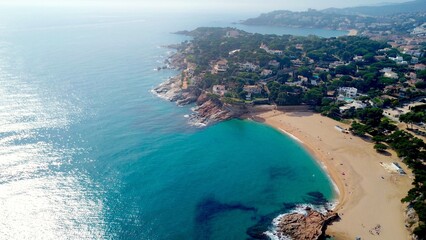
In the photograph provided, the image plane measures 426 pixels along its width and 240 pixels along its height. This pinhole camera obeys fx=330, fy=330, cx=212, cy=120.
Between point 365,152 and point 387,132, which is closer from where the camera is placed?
point 365,152

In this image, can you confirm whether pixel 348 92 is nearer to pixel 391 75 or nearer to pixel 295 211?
pixel 391 75

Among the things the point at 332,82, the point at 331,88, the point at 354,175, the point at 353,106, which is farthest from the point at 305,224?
the point at 332,82

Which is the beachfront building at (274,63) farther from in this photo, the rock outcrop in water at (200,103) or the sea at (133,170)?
the sea at (133,170)

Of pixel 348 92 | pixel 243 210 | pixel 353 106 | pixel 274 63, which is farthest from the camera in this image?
pixel 274 63

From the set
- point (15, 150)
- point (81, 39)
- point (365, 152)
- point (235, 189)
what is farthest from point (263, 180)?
point (81, 39)

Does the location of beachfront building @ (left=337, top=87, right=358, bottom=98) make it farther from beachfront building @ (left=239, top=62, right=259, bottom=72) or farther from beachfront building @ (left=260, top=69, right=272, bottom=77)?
beachfront building @ (left=239, top=62, right=259, bottom=72)

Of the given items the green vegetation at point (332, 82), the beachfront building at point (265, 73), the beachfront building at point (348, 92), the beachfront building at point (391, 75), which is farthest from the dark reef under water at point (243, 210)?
the beachfront building at point (391, 75)

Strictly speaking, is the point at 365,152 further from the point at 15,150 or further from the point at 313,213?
the point at 15,150
